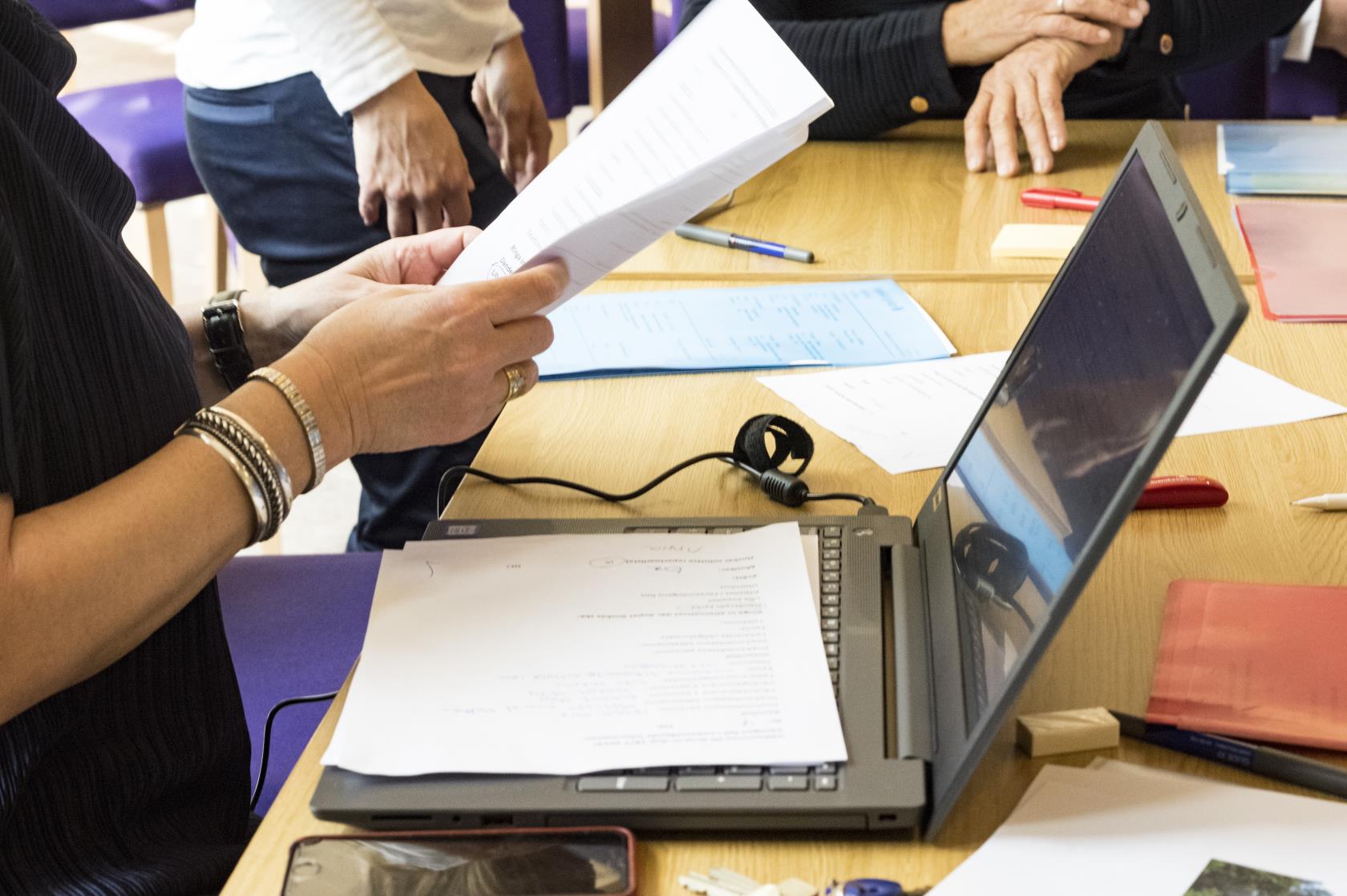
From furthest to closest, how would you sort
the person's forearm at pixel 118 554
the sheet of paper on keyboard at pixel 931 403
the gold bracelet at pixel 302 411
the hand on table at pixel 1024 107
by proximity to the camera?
the hand on table at pixel 1024 107 < the sheet of paper on keyboard at pixel 931 403 < the gold bracelet at pixel 302 411 < the person's forearm at pixel 118 554

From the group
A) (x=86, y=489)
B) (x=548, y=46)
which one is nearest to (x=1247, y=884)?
(x=86, y=489)

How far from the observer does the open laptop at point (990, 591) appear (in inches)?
20.7

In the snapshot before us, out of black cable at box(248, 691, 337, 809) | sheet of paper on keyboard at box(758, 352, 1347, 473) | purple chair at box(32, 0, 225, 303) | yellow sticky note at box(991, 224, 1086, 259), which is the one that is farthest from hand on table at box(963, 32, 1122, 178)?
purple chair at box(32, 0, 225, 303)

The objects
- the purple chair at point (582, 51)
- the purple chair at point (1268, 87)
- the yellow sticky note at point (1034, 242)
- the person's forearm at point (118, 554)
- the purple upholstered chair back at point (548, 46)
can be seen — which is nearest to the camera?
the person's forearm at point (118, 554)

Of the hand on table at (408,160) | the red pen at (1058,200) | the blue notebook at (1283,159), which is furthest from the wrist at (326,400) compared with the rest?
the blue notebook at (1283,159)

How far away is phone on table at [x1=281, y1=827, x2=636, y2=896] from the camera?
1.78 ft

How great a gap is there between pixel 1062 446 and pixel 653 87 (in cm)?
36

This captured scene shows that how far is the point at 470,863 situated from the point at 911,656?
24cm

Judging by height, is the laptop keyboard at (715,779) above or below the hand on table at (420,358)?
below

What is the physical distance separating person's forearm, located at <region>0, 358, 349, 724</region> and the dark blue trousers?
0.74 m

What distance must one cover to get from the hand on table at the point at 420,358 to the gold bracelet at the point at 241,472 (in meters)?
0.06

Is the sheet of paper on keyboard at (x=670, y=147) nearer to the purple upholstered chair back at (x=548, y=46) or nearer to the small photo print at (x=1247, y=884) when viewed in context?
the small photo print at (x=1247, y=884)

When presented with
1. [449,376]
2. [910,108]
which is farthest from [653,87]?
[910,108]

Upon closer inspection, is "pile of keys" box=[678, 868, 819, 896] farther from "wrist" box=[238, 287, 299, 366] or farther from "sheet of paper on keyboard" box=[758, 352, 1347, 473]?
"wrist" box=[238, 287, 299, 366]
